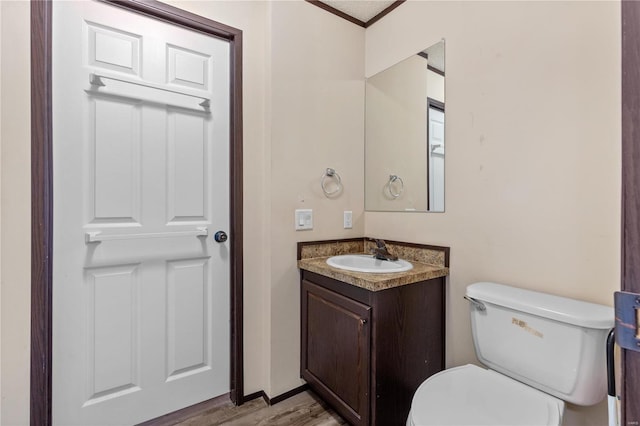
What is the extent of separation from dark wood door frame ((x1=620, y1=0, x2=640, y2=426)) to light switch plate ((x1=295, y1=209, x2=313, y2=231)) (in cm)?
146

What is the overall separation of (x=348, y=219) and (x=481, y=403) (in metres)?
1.19

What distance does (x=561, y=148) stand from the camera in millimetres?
1195

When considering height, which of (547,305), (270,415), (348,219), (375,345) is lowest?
(270,415)

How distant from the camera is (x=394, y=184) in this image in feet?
6.26

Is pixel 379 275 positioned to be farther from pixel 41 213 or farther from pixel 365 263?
pixel 41 213

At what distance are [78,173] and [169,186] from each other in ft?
1.17

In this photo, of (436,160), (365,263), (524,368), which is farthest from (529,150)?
(365,263)

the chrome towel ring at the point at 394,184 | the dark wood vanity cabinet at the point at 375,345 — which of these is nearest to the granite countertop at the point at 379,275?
the dark wood vanity cabinet at the point at 375,345

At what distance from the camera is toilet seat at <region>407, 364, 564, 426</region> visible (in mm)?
934

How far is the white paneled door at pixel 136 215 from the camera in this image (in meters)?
1.31

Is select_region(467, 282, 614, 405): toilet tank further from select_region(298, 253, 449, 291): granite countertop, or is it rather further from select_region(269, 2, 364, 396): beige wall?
select_region(269, 2, 364, 396): beige wall

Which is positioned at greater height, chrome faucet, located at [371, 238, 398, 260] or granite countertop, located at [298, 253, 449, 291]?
chrome faucet, located at [371, 238, 398, 260]

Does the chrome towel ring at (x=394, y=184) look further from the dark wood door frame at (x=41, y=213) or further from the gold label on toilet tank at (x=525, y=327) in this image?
the dark wood door frame at (x=41, y=213)

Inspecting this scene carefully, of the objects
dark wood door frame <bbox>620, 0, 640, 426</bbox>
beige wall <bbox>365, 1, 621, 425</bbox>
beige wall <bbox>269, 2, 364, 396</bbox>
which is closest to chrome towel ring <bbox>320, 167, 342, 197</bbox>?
beige wall <bbox>269, 2, 364, 396</bbox>
